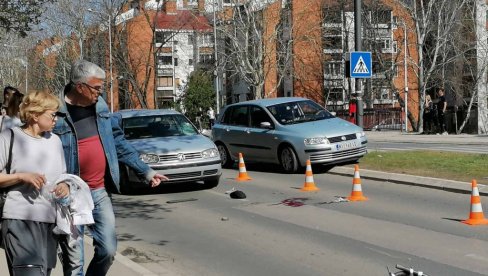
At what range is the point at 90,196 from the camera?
14.4 ft

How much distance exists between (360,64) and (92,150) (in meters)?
13.2

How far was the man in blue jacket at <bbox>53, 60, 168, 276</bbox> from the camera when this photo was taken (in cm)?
464

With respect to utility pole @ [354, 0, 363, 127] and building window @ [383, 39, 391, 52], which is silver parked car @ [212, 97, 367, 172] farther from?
building window @ [383, 39, 391, 52]

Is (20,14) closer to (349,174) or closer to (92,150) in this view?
(349,174)

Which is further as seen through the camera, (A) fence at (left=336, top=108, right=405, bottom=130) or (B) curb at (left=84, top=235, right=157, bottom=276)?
(A) fence at (left=336, top=108, right=405, bottom=130)

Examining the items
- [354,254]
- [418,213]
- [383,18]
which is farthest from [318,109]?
[383,18]

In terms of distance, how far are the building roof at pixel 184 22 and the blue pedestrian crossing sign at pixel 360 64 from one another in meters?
26.6

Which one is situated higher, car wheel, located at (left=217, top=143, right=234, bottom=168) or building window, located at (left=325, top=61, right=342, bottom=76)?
building window, located at (left=325, top=61, right=342, bottom=76)

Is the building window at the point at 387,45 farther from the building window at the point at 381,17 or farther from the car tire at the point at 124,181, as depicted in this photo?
the car tire at the point at 124,181

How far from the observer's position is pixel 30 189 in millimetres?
4023

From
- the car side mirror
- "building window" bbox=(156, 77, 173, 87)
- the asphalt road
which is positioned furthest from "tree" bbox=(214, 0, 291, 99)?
"building window" bbox=(156, 77, 173, 87)

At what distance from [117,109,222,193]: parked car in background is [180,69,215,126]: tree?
4338cm

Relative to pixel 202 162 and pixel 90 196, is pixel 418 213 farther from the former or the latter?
pixel 90 196

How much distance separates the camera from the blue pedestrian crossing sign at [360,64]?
17016 mm
